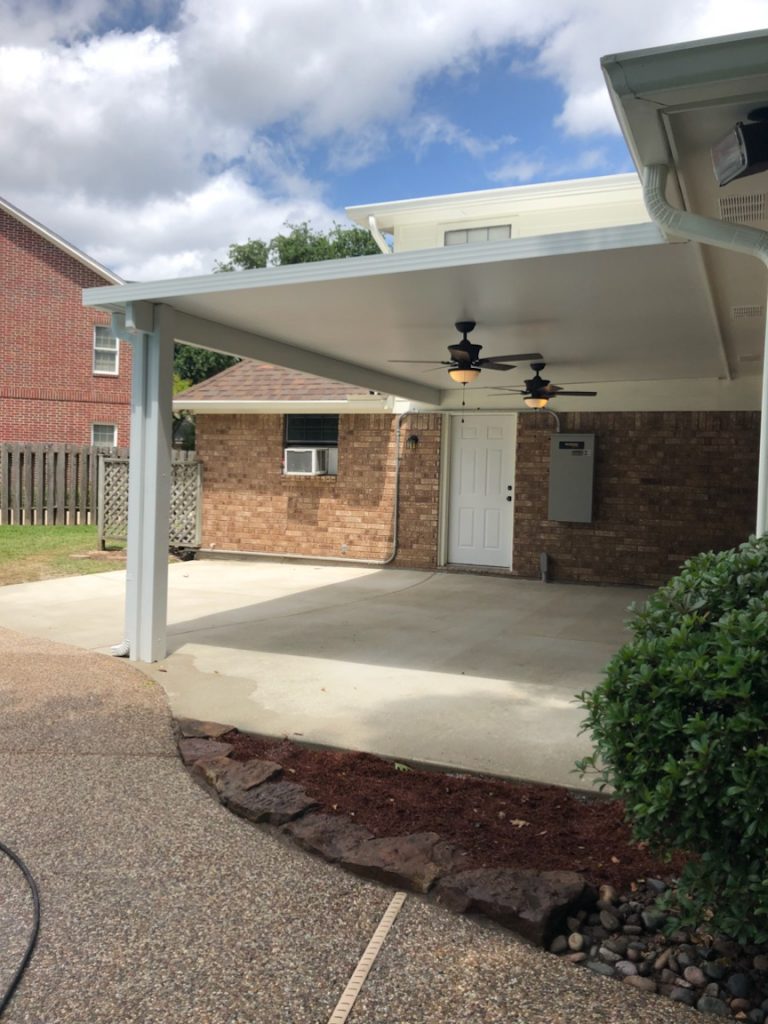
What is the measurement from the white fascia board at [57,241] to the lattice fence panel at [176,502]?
26.9ft

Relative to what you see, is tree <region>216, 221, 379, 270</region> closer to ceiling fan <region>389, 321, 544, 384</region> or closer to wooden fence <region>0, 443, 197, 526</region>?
wooden fence <region>0, 443, 197, 526</region>

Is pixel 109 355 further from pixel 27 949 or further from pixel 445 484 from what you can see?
pixel 27 949

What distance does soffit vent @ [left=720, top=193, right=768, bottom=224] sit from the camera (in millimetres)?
4289

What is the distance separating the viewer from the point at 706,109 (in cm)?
344

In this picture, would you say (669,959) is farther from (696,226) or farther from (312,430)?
(312,430)

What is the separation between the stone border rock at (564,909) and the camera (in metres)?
2.54

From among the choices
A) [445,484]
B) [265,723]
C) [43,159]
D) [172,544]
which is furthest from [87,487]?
[43,159]

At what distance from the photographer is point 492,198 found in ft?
39.4

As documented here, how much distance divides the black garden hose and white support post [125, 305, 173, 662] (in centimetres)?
326

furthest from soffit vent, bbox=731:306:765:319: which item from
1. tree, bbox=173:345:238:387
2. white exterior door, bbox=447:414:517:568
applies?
tree, bbox=173:345:238:387

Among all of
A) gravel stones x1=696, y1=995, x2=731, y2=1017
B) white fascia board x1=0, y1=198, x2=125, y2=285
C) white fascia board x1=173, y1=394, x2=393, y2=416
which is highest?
white fascia board x1=0, y1=198, x2=125, y2=285

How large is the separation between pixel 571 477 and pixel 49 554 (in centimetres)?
813

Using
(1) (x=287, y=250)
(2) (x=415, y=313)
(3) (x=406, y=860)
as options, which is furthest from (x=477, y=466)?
(1) (x=287, y=250)

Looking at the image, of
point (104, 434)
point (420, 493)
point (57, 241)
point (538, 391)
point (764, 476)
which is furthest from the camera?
point (104, 434)
